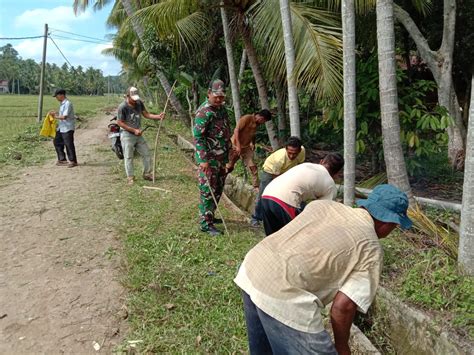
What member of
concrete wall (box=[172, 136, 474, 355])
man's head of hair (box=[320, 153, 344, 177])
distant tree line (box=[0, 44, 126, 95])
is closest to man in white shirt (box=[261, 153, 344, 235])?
man's head of hair (box=[320, 153, 344, 177])

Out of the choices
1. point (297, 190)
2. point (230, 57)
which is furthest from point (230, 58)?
point (297, 190)

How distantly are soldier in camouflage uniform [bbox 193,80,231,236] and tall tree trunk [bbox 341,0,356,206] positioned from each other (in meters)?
1.39

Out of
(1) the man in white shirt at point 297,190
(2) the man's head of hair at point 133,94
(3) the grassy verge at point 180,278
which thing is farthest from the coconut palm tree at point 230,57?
(1) the man in white shirt at point 297,190

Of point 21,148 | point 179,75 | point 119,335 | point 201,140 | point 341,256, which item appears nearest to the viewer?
point 341,256

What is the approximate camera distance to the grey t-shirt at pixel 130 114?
23.9ft

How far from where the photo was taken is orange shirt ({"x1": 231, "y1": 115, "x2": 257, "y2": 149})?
21.9 feet

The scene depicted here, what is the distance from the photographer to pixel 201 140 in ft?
15.5

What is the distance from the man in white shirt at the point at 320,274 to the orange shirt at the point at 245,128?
4.91 m

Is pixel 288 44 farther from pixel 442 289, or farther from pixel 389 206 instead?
pixel 389 206

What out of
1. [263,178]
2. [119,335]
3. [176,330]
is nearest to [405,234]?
[263,178]

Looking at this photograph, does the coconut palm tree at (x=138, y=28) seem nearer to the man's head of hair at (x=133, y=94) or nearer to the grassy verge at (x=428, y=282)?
the man's head of hair at (x=133, y=94)

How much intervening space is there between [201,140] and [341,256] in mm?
3203

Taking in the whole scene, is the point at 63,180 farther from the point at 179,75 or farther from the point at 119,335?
the point at 179,75

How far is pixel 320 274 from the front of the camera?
1.75 m
